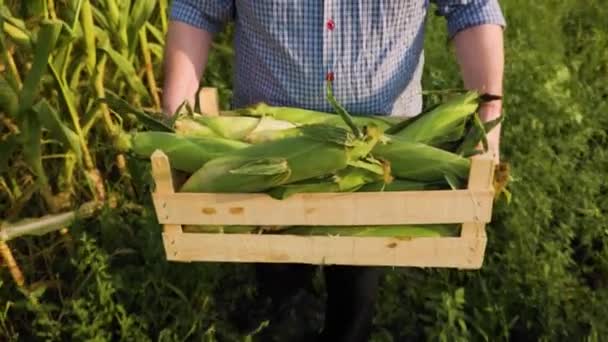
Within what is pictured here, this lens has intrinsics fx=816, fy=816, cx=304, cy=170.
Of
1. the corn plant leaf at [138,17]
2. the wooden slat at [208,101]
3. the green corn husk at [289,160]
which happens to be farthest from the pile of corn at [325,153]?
the corn plant leaf at [138,17]

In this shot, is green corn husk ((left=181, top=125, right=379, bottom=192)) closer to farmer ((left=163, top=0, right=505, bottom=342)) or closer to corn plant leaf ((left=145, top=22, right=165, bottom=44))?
farmer ((left=163, top=0, right=505, bottom=342))

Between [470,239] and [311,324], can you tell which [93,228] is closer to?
[311,324]

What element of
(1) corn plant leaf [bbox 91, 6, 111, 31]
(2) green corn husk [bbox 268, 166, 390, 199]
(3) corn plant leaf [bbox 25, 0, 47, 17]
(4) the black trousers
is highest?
(3) corn plant leaf [bbox 25, 0, 47, 17]

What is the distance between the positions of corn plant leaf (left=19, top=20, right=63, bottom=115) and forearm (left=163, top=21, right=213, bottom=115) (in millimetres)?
234

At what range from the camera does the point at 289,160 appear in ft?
4.06

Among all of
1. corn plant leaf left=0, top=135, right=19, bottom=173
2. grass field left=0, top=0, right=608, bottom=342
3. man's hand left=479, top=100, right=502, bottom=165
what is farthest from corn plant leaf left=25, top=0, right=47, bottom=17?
man's hand left=479, top=100, right=502, bottom=165

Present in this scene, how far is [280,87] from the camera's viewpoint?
1654 millimetres

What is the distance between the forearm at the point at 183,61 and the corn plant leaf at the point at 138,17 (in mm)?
440

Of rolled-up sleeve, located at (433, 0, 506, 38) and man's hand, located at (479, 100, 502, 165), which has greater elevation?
rolled-up sleeve, located at (433, 0, 506, 38)

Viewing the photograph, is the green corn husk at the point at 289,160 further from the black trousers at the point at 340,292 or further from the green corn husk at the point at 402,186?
the black trousers at the point at 340,292

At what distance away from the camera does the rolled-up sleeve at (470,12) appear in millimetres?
1595

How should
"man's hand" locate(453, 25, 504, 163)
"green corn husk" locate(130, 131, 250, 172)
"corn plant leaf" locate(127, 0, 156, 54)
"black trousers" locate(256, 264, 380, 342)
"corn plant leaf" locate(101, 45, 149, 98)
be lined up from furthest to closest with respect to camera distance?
1. "corn plant leaf" locate(127, 0, 156, 54)
2. "corn plant leaf" locate(101, 45, 149, 98)
3. "black trousers" locate(256, 264, 380, 342)
4. "man's hand" locate(453, 25, 504, 163)
5. "green corn husk" locate(130, 131, 250, 172)

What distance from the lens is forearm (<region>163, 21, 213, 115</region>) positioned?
5.42ft

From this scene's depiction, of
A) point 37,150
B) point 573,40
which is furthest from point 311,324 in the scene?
point 573,40
